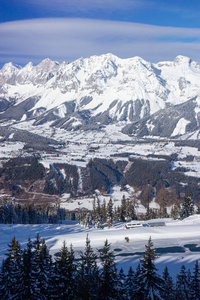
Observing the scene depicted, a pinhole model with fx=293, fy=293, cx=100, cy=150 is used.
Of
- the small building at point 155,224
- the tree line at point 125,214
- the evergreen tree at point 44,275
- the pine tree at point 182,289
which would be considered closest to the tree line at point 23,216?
the tree line at point 125,214

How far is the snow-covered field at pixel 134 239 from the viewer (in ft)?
128

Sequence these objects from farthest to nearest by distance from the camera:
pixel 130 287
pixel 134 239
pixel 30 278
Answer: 1. pixel 134 239
2. pixel 130 287
3. pixel 30 278

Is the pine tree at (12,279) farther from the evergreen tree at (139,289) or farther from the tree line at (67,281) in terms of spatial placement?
the evergreen tree at (139,289)

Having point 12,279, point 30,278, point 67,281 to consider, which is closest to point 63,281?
point 67,281

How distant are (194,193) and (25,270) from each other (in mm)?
105246

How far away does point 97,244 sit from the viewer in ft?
151

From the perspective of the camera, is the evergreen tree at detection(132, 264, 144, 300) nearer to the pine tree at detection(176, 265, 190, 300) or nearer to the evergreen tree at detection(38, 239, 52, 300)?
the pine tree at detection(176, 265, 190, 300)

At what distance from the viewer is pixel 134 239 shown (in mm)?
47656

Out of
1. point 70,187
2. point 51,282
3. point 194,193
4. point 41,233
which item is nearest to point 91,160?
point 70,187

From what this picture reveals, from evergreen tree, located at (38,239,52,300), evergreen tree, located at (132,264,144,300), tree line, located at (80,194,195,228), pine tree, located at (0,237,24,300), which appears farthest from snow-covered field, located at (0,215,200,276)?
pine tree, located at (0,237,24,300)

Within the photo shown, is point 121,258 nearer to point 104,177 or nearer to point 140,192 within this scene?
point 140,192

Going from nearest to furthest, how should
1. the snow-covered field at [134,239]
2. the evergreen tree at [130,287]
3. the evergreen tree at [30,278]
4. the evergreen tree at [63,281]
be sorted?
the evergreen tree at [63,281], the evergreen tree at [30,278], the evergreen tree at [130,287], the snow-covered field at [134,239]

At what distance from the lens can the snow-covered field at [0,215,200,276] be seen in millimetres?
39031

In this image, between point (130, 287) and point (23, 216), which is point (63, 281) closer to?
point (130, 287)
